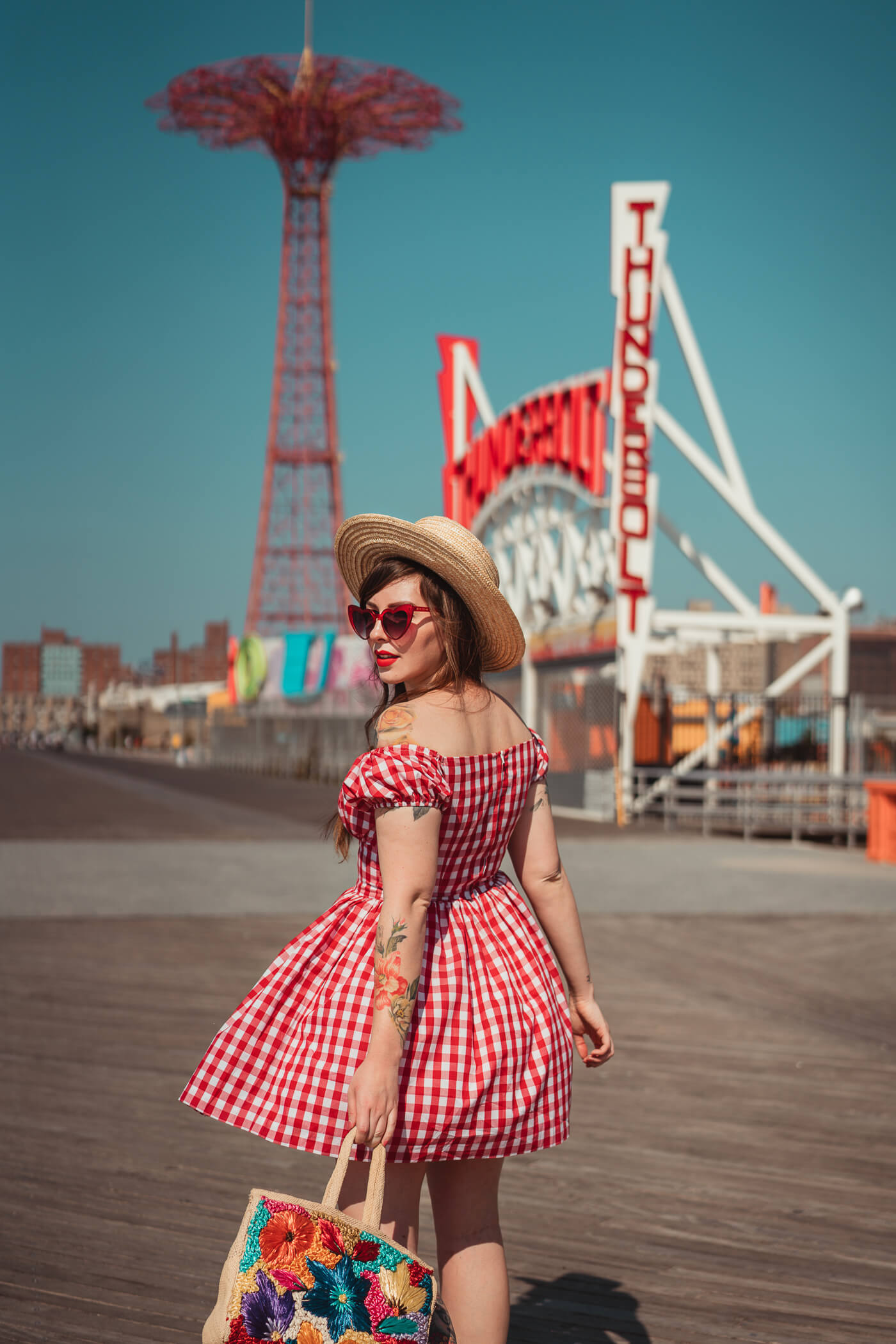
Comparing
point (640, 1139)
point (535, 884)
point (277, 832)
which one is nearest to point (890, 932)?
point (640, 1139)

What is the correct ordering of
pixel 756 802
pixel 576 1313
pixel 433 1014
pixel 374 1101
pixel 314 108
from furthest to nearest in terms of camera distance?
pixel 314 108 < pixel 756 802 < pixel 576 1313 < pixel 433 1014 < pixel 374 1101

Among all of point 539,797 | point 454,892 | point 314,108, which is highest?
point 314,108

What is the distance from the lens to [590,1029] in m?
2.86

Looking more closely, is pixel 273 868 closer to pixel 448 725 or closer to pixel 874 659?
pixel 448 725

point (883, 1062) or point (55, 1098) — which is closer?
point (55, 1098)

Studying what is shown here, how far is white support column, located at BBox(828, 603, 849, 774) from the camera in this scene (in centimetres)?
1973

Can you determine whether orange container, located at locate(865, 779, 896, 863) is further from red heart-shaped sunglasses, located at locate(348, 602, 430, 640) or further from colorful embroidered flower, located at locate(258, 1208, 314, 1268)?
colorful embroidered flower, located at locate(258, 1208, 314, 1268)

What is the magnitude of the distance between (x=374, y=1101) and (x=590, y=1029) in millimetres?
686

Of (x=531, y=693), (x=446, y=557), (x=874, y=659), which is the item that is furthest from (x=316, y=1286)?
(x=874, y=659)

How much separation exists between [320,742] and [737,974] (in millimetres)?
31297

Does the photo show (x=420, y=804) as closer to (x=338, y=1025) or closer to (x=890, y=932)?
(x=338, y=1025)

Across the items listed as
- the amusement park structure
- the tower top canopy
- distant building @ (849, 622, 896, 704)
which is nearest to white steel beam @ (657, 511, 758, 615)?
the amusement park structure

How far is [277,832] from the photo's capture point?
1798cm

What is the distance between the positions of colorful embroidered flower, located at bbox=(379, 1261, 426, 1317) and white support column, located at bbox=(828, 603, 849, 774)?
58.8 feet
